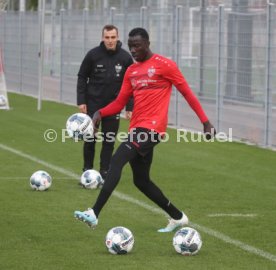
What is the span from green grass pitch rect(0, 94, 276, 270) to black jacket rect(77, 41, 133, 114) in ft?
3.87

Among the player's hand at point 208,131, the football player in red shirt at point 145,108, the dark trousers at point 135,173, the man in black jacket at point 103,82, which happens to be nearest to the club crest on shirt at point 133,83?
the football player in red shirt at point 145,108

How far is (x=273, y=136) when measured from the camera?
20.9m

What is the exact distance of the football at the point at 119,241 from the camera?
10.1 meters

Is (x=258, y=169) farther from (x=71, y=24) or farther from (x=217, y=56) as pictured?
(x=71, y=24)

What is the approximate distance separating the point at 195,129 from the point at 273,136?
149 inches

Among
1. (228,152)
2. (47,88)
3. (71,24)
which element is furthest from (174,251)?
(47,88)

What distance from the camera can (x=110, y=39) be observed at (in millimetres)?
14789

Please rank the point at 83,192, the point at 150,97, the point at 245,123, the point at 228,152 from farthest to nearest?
the point at 245,123, the point at 228,152, the point at 83,192, the point at 150,97

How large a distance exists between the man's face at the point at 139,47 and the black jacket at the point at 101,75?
4.10 metres

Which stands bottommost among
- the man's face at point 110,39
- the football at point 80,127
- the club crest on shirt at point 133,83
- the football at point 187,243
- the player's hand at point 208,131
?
the football at point 187,243

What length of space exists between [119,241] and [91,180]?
14.8 ft

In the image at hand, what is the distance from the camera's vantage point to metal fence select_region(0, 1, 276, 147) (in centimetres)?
2111

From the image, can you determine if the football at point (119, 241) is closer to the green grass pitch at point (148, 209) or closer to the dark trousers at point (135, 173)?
the green grass pitch at point (148, 209)

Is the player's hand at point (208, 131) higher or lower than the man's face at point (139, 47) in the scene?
lower
